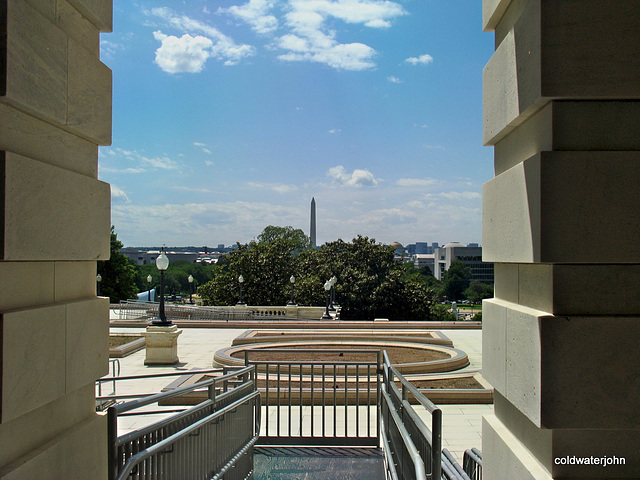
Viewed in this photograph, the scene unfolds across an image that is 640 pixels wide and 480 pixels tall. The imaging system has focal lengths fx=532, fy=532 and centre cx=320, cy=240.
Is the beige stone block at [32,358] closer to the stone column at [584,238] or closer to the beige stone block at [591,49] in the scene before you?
the stone column at [584,238]

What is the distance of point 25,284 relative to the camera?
2906mm

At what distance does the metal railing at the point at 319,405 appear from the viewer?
7.20 meters

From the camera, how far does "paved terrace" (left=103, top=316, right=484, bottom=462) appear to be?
8.88m

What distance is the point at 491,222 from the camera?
3766mm

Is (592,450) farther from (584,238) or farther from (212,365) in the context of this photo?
(212,365)

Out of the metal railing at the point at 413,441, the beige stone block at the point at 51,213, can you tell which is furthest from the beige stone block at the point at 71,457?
the metal railing at the point at 413,441

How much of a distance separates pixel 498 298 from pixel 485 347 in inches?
14.6

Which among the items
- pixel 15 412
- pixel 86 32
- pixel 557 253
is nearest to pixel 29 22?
pixel 86 32

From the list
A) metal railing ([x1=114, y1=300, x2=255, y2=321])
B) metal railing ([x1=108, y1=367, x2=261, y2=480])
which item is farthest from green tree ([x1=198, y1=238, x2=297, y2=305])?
metal railing ([x1=108, y1=367, x2=261, y2=480])

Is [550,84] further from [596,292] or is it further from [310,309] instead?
[310,309]

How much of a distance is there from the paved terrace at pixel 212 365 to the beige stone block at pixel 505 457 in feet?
10.9

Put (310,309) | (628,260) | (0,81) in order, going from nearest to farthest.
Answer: (0,81) → (628,260) → (310,309)

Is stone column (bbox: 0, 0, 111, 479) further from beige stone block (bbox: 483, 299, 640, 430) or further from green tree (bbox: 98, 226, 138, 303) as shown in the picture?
green tree (bbox: 98, 226, 138, 303)

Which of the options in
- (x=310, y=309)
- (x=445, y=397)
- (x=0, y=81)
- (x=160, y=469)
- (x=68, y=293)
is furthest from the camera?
(x=310, y=309)
